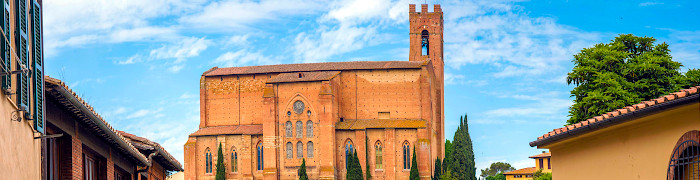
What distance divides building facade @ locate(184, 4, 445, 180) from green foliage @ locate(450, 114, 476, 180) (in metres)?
→ 2.11

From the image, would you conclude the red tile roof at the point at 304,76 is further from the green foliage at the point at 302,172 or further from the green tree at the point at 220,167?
the green tree at the point at 220,167

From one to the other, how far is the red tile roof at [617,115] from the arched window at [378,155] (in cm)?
6455

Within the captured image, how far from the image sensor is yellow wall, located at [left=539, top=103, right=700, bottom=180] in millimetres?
12477

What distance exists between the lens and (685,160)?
1254 centimetres

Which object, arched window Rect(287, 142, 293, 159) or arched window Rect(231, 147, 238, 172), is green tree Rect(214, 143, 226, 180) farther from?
arched window Rect(287, 142, 293, 159)

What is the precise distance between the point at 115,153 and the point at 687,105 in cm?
1105

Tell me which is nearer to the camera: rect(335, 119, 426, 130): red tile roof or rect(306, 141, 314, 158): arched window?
rect(306, 141, 314, 158): arched window

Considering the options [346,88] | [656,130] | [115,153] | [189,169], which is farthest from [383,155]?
[656,130]

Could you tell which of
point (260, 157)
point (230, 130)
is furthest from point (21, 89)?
point (230, 130)

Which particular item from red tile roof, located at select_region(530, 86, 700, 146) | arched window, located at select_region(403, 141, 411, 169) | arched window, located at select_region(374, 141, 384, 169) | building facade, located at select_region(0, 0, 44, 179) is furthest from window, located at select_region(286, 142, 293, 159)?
building facade, located at select_region(0, 0, 44, 179)

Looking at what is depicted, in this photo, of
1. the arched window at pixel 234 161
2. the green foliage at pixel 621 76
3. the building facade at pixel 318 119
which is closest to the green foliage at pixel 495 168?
Answer: the building facade at pixel 318 119

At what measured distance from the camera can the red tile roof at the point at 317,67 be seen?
85.7m

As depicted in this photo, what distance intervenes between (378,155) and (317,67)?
10401 mm

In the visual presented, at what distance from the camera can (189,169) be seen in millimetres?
84250
